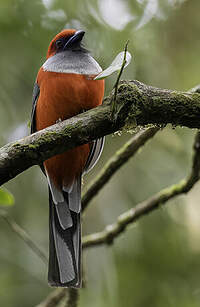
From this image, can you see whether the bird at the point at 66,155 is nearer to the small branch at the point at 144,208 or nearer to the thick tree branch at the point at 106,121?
the small branch at the point at 144,208

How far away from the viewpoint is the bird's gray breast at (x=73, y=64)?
346 cm

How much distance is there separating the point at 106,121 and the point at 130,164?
130 inches

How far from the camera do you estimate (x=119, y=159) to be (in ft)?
11.8

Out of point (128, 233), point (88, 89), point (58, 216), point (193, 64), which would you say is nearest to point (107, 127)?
point (88, 89)

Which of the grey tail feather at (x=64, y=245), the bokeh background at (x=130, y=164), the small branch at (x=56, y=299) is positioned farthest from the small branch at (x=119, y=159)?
the bokeh background at (x=130, y=164)

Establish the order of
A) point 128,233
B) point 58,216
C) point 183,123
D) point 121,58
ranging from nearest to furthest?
point 121,58
point 183,123
point 58,216
point 128,233

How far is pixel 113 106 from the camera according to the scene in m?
2.45

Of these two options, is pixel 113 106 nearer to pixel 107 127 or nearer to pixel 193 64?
pixel 107 127

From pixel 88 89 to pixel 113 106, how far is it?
2.89 feet

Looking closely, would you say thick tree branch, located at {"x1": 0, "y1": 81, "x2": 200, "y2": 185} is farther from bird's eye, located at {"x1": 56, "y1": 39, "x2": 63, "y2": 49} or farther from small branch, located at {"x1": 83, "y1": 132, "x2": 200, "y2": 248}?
bird's eye, located at {"x1": 56, "y1": 39, "x2": 63, "y2": 49}

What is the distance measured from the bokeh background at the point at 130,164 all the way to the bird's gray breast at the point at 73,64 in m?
1.61

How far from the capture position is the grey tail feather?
3432mm

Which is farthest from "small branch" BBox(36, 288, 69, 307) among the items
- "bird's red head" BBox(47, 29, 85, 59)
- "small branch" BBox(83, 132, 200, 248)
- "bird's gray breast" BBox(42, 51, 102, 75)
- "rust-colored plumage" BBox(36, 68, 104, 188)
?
"bird's red head" BBox(47, 29, 85, 59)

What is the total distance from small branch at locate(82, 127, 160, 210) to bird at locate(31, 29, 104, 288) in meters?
0.13
